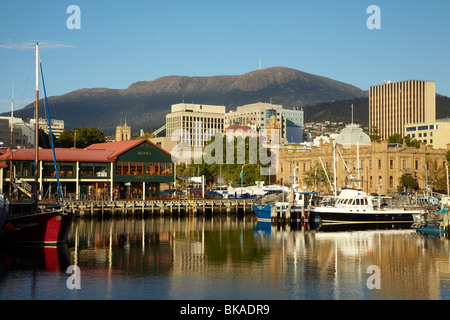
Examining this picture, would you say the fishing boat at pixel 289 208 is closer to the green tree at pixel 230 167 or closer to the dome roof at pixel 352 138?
the dome roof at pixel 352 138

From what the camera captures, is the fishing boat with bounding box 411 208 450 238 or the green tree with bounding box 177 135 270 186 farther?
the green tree with bounding box 177 135 270 186

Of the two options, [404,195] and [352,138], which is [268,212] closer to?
[404,195]

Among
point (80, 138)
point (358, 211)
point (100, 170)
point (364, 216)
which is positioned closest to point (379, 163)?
point (364, 216)

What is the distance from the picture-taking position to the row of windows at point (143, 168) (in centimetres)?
10169

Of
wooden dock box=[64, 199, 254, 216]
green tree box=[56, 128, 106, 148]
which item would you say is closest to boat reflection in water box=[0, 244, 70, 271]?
wooden dock box=[64, 199, 254, 216]

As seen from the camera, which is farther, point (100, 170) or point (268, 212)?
point (100, 170)

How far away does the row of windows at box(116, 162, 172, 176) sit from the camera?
4003 inches

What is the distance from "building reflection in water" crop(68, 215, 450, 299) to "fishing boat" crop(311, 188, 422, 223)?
2932mm

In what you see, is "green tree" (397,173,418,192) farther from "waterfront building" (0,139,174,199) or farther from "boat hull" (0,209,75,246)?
"boat hull" (0,209,75,246)

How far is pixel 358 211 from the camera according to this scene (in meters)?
78.8

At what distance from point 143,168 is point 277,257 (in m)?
53.2
